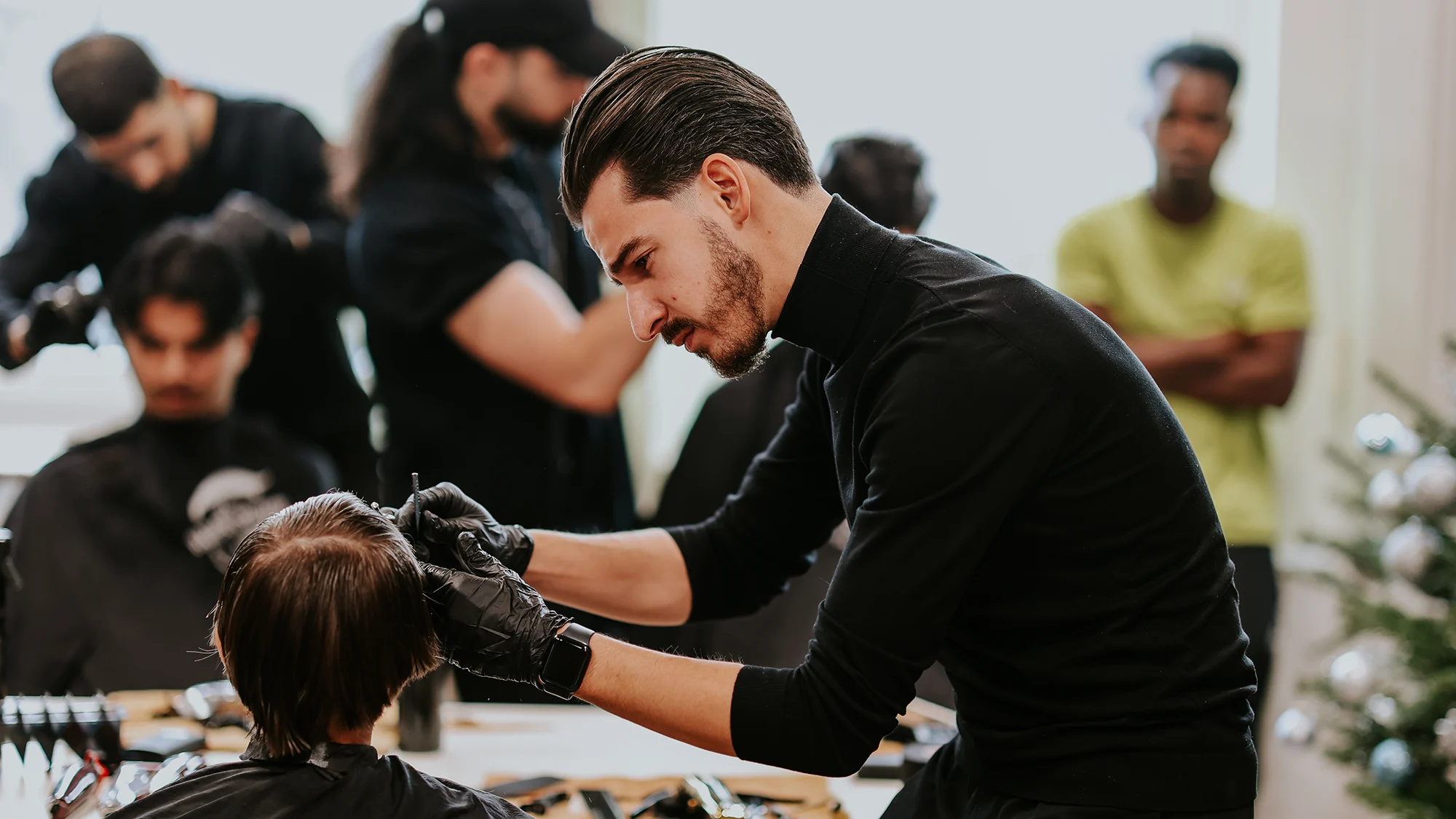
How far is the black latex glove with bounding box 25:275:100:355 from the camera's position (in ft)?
9.24

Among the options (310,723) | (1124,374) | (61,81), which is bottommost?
(310,723)

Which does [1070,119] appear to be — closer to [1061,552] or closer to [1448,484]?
→ [1448,484]

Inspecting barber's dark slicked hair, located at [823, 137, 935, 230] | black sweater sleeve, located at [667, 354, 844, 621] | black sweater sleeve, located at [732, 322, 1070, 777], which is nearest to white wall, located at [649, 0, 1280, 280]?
barber's dark slicked hair, located at [823, 137, 935, 230]

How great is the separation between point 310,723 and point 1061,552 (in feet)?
2.30

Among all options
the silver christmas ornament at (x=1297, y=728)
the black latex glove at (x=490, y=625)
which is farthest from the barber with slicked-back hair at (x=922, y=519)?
the silver christmas ornament at (x=1297, y=728)

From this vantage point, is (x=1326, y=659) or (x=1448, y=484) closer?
(x=1448, y=484)

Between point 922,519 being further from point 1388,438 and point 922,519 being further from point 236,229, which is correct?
point 236,229

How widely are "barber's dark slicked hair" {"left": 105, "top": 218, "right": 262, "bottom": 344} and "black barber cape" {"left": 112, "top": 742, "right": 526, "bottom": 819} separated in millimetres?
1694

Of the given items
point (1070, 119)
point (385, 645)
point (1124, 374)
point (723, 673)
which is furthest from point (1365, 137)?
point (385, 645)

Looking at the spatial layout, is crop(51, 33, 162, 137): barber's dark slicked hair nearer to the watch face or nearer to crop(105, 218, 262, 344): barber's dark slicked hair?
crop(105, 218, 262, 344): barber's dark slicked hair

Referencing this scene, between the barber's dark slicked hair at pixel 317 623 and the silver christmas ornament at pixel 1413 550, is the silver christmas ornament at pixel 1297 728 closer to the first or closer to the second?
the silver christmas ornament at pixel 1413 550

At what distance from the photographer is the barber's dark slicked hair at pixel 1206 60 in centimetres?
285

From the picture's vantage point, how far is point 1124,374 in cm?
121

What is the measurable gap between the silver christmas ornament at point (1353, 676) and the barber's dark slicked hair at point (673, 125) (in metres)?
1.73
